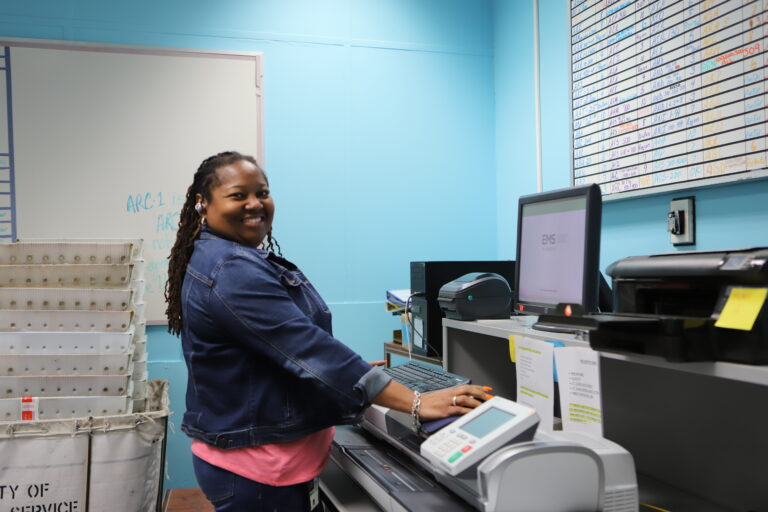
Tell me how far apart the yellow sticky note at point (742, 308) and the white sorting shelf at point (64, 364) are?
6.15 ft

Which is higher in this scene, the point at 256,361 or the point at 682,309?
the point at 682,309

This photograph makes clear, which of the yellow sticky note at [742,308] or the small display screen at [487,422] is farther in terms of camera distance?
the small display screen at [487,422]

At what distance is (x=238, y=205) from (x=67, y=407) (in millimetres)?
1149

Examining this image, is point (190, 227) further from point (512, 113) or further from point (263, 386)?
point (512, 113)

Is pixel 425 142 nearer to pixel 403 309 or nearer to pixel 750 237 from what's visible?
pixel 403 309

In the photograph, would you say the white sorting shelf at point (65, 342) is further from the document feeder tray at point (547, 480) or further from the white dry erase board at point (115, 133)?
the document feeder tray at point (547, 480)

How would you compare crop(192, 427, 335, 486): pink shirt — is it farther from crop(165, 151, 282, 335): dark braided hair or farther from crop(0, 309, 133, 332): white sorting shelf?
crop(0, 309, 133, 332): white sorting shelf

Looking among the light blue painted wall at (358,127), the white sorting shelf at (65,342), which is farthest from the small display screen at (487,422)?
the light blue painted wall at (358,127)

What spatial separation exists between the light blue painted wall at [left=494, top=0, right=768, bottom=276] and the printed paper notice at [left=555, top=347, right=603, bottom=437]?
0.80 m

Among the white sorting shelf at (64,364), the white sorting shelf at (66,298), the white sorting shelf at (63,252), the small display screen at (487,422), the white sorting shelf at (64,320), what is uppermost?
the white sorting shelf at (63,252)

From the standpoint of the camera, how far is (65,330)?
6.88ft

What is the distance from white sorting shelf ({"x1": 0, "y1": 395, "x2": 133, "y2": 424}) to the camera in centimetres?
203

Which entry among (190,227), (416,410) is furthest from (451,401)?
(190,227)

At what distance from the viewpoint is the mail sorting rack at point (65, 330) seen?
80.6 inches
